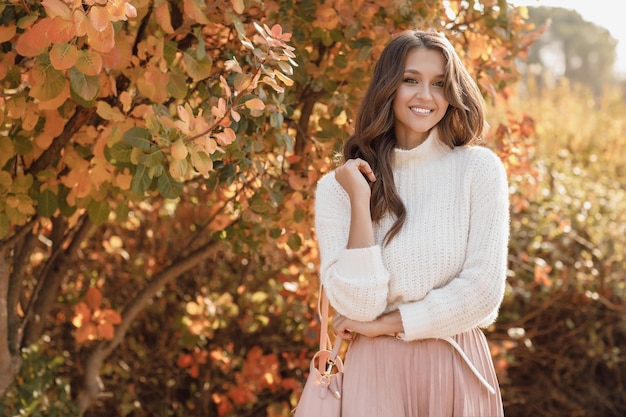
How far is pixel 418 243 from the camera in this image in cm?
247

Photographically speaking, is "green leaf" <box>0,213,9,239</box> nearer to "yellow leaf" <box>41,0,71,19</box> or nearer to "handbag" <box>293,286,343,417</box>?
"yellow leaf" <box>41,0,71,19</box>

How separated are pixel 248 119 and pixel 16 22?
83 cm

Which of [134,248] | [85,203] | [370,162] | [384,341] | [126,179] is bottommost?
[134,248]

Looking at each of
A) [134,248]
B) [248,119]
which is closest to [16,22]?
[248,119]

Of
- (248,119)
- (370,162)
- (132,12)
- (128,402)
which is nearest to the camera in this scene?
(132,12)

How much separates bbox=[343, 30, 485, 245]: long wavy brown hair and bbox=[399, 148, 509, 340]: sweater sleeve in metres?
0.26

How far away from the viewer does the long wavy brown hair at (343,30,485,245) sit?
8.49 ft

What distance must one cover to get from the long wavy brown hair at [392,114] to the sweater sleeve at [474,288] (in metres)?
0.26

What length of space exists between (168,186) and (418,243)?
80cm

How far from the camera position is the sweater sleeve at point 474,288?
236 centimetres

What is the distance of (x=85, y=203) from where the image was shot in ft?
10.5

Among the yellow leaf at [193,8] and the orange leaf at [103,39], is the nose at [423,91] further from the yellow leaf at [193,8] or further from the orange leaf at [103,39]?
the orange leaf at [103,39]

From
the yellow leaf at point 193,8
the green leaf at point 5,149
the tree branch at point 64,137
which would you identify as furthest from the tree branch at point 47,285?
the yellow leaf at point 193,8

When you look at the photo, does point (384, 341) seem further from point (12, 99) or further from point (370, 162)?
point (12, 99)
